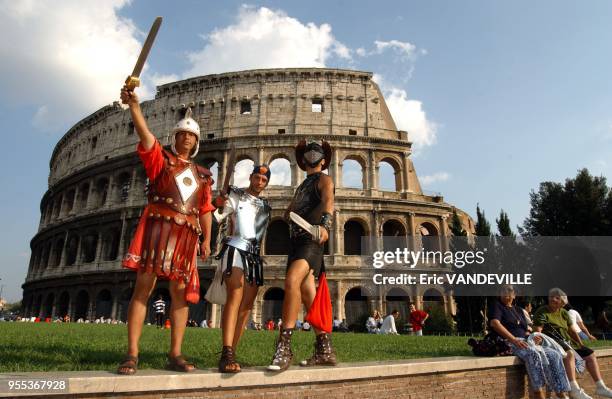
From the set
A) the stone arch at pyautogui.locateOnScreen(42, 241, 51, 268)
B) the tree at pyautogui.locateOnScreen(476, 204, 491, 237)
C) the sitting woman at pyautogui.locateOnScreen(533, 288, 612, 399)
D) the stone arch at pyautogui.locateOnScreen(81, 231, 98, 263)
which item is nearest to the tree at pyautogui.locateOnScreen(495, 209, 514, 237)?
the tree at pyautogui.locateOnScreen(476, 204, 491, 237)

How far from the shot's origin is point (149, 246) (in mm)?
3561

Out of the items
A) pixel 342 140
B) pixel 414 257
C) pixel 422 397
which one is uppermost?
pixel 342 140

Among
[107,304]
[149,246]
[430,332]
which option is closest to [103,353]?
[149,246]

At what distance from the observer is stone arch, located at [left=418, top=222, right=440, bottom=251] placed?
27047 mm

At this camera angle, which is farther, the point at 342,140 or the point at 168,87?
the point at 168,87

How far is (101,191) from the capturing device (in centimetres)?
3262

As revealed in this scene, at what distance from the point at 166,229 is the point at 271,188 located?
74.3 ft

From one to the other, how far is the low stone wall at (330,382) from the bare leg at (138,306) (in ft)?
1.09

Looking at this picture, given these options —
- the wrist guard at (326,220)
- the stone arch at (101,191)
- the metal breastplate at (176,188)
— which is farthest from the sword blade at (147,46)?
the stone arch at (101,191)

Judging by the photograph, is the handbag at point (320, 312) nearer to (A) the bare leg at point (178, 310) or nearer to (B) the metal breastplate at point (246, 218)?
(B) the metal breastplate at point (246, 218)

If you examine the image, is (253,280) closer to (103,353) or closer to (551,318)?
(103,353)

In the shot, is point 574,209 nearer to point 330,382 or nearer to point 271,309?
point 271,309

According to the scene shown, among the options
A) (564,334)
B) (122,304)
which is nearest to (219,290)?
(564,334)

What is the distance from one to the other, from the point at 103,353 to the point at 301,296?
261 cm
